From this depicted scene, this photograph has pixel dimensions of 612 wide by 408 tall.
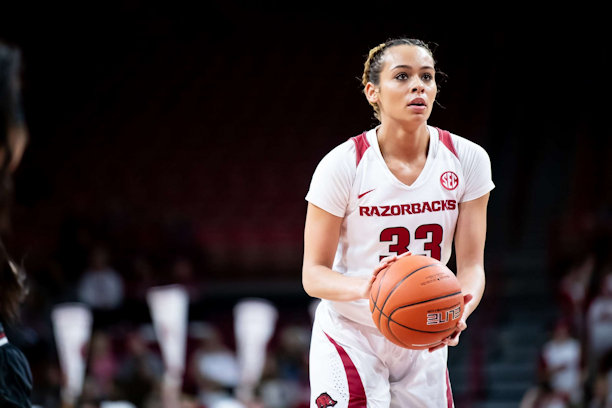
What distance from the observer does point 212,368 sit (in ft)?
31.2

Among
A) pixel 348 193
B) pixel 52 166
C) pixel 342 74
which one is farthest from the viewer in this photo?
pixel 342 74

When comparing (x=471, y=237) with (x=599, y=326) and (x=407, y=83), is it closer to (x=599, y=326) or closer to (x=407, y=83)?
(x=407, y=83)

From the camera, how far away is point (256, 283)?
1174cm

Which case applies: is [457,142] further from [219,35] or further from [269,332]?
[219,35]

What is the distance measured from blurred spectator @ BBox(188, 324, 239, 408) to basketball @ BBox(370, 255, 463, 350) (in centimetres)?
599

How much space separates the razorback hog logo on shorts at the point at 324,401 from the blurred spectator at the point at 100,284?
7176 millimetres

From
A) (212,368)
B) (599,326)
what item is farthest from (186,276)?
(599,326)

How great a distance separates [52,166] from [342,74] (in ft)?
18.8

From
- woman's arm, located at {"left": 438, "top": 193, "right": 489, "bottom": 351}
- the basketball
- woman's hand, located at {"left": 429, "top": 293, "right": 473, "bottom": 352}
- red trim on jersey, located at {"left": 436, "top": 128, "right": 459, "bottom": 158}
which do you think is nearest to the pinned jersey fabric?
the basketball

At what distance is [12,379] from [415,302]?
1.59 meters

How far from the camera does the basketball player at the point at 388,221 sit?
3494 millimetres

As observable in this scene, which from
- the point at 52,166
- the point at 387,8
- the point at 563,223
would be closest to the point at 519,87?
the point at 387,8

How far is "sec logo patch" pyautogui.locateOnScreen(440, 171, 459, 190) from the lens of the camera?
3604mm

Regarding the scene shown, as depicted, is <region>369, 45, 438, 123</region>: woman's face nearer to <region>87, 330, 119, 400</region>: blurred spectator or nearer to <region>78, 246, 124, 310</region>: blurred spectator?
<region>87, 330, 119, 400</region>: blurred spectator
